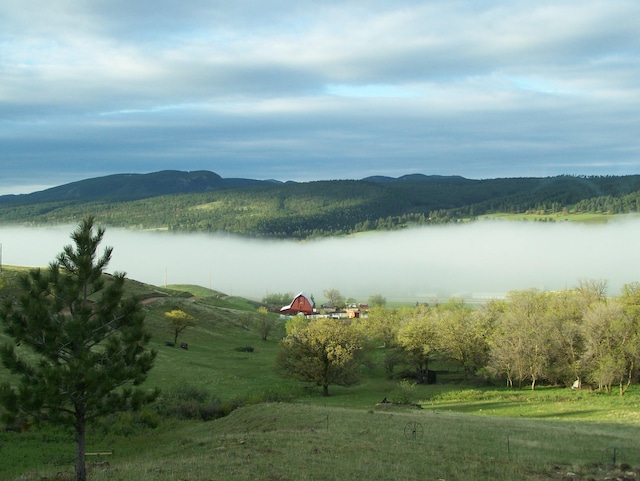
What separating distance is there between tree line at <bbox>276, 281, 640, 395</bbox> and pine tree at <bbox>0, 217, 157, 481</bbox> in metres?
43.8

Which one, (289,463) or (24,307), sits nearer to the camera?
(24,307)

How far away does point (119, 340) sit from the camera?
22.8 m

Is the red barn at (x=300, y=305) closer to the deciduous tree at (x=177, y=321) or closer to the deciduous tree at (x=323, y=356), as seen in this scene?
the deciduous tree at (x=177, y=321)

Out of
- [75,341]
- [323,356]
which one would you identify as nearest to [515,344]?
[323,356]

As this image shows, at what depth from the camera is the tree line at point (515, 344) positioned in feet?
199

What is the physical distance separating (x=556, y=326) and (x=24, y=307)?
5570 cm

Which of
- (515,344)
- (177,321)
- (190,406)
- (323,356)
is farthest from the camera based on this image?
(177,321)

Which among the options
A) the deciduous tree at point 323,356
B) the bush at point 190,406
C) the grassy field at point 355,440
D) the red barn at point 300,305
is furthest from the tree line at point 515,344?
the red barn at point 300,305

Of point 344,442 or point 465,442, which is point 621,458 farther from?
point 344,442

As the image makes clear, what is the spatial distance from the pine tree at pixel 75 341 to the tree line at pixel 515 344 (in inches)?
1723

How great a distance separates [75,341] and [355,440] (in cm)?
1305

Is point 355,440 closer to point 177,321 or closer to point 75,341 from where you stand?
point 75,341

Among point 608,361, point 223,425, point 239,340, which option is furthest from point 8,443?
point 239,340

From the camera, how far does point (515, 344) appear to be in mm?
64875
